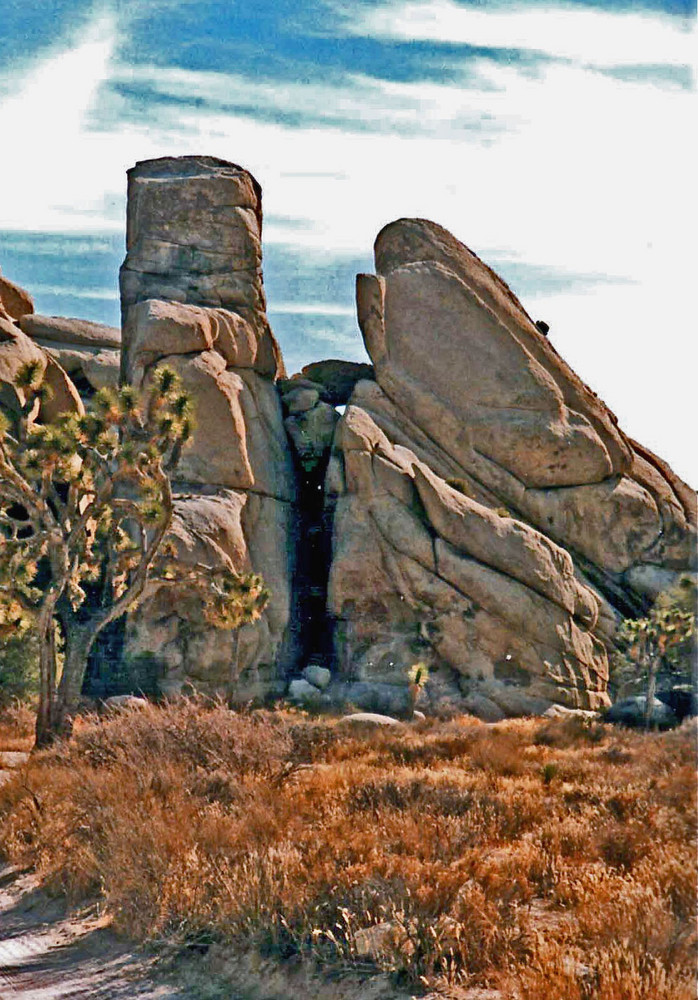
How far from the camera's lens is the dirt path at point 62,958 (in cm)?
798

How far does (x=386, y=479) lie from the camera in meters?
43.2

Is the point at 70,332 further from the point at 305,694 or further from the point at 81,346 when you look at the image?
the point at 305,694

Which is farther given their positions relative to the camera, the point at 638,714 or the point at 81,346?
the point at 81,346

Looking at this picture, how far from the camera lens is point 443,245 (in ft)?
169

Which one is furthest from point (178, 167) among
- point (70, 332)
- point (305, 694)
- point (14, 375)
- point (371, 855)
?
point (371, 855)

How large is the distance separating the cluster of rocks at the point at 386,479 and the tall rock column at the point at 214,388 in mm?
102

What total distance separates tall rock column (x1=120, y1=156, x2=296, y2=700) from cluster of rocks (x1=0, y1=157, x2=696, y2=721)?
10cm

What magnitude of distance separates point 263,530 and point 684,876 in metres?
35.0

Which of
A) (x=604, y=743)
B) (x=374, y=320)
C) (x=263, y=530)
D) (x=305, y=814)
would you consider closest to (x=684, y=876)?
(x=305, y=814)

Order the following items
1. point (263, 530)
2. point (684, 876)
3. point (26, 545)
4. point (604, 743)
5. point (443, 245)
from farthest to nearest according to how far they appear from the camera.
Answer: point (443, 245) < point (263, 530) < point (604, 743) < point (26, 545) < point (684, 876)


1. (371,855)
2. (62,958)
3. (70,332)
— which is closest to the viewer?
(62,958)

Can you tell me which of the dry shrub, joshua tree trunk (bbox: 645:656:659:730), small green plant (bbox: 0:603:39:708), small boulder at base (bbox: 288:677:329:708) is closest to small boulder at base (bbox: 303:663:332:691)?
small boulder at base (bbox: 288:677:329:708)

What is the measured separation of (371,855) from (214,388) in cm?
3532

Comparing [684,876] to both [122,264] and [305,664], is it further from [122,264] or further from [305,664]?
[122,264]
